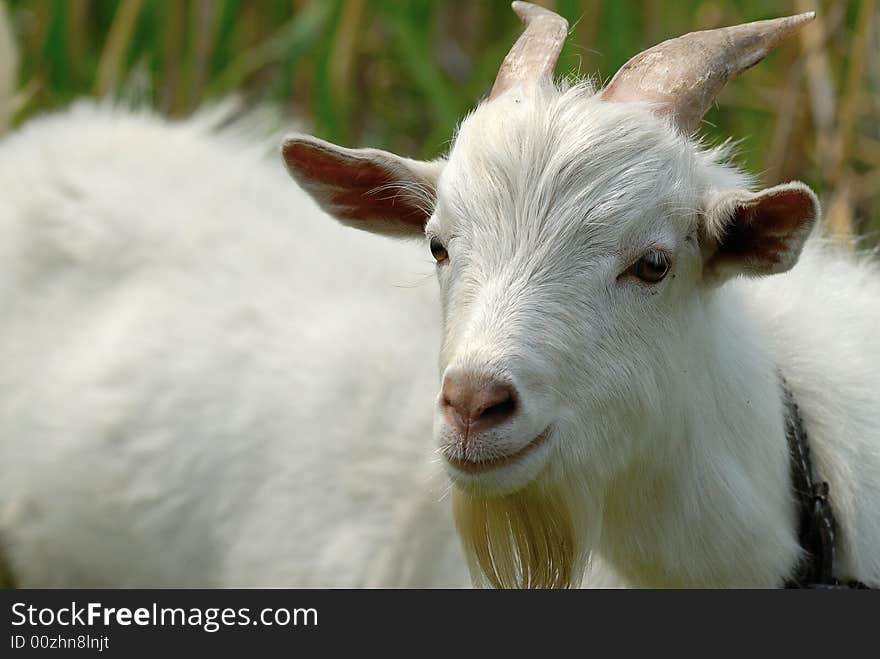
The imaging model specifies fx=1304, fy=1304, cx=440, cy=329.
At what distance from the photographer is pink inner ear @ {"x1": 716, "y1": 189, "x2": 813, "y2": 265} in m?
2.23

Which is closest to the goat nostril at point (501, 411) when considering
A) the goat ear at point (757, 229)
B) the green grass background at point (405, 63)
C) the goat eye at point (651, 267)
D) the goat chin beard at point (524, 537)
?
the goat chin beard at point (524, 537)

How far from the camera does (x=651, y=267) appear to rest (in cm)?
229

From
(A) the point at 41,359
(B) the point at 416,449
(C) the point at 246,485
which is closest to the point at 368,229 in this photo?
(B) the point at 416,449

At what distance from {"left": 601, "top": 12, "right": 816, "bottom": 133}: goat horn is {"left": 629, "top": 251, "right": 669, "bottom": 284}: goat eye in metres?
0.27

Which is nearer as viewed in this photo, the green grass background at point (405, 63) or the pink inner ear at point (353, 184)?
the pink inner ear at point (353, 184)

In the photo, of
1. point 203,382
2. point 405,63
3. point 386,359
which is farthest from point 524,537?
point 405,63

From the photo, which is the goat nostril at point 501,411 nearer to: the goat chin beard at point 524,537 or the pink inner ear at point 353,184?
the goat chin beard at point 524,537

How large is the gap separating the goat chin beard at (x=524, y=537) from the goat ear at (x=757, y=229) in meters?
0.51

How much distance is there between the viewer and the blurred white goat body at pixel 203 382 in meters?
3.58

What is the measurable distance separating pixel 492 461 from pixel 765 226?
2.12ft

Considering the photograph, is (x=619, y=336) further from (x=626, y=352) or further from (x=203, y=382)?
(x=203, y=382)

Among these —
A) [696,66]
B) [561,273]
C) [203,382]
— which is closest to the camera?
[561,273]
